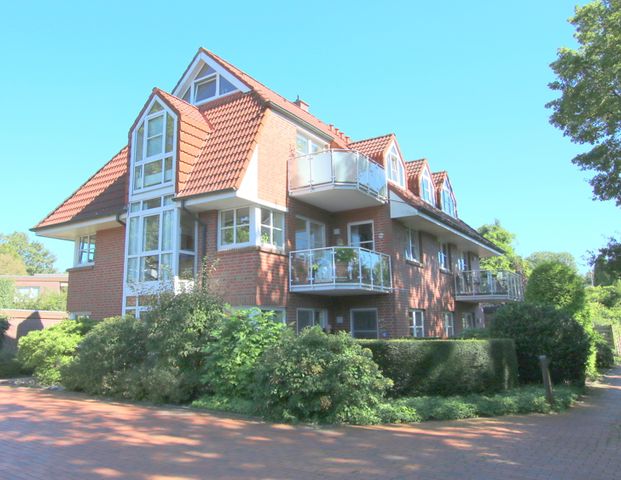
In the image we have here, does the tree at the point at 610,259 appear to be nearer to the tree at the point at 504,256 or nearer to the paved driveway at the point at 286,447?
the paved driveway at the point at 286,447

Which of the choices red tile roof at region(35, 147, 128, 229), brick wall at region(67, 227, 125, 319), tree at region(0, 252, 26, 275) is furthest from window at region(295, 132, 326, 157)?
tree at region(0, 252, 26, 275)

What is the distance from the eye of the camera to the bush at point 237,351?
1032cm

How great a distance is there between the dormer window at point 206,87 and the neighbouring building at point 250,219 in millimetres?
53

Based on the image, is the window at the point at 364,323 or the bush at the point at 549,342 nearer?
the bush at the point at 549,342

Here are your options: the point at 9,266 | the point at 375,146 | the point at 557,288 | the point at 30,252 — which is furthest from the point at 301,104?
the point at 30,252

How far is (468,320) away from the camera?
25.0 metres

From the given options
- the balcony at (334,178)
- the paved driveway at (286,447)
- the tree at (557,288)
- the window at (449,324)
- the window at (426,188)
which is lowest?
the paved driveway at (286,447)

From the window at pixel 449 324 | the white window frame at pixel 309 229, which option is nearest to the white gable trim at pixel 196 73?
the white window frame at pixel 309 229

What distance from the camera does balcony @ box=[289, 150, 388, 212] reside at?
16.0m

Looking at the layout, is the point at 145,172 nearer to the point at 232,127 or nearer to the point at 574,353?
the point at 232,127

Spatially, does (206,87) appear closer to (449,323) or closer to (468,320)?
(449,323)

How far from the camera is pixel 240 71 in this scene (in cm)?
1909

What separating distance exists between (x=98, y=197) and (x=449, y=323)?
51.1 ft

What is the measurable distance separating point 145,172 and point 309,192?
5606 millimetres
